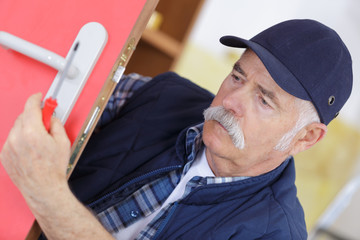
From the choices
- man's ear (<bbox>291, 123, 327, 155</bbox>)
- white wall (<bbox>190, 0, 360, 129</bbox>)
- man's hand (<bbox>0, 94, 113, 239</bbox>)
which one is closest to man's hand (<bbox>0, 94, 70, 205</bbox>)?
man's hand (<bbox>0, 94, 113, 239</bbox>)

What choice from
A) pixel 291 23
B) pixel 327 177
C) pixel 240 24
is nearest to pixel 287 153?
pixel 291 23

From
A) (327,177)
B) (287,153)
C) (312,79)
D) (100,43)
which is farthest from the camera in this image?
→ (327,177)

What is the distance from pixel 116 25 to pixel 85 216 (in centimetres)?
36

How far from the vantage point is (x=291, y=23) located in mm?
1152

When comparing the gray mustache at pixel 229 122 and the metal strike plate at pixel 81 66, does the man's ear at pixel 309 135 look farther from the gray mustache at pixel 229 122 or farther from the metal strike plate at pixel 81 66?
the metal strike plate at pixel 81 66

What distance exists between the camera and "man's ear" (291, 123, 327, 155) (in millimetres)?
1185

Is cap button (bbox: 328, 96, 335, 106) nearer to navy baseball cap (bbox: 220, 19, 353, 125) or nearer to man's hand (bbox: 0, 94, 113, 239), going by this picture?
navy baseball cap (bbox: 220, 19, 353, 125)

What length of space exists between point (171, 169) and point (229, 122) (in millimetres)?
208

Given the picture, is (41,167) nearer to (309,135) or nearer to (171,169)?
(171,169)

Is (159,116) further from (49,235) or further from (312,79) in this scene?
(49,235)

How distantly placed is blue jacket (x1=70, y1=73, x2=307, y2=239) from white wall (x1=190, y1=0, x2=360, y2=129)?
55.0 inches

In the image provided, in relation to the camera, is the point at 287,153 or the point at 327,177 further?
the point at 327,177

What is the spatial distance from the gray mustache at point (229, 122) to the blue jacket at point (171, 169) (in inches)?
4.6

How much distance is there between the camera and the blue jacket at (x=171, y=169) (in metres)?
1.12
